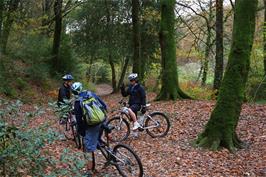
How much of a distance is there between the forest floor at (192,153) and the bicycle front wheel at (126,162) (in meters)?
0.39

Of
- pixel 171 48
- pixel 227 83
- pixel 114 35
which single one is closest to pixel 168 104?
pixel 171 48

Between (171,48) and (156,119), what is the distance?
6192 millimetres

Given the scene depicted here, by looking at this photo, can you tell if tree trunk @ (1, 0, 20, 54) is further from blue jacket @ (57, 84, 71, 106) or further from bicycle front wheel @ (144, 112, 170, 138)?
bicycle front wheel @ (144, 112, 170, 138)

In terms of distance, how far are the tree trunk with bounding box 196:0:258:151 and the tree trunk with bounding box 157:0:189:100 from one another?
6.50m

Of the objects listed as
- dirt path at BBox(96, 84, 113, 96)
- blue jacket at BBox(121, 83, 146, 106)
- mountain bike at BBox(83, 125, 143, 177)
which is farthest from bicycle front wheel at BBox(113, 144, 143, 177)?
dirt path at BBox(96, 84, 113, 96)

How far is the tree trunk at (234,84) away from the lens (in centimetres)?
960

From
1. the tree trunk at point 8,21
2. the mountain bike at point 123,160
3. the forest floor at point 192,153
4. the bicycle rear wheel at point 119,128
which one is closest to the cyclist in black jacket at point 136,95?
the bicycle rear wheel at point 119,128

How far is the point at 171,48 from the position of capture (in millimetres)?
16719

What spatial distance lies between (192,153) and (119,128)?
8.09ft

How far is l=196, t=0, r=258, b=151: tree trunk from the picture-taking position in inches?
378

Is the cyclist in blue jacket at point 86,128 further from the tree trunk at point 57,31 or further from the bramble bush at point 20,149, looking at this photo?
the tree trunk at point 57,31

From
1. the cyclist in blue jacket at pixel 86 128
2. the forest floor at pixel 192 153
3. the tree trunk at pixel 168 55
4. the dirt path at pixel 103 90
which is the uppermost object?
the tree trunk at pixel 168 55

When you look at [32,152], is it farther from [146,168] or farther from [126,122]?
[126,122]

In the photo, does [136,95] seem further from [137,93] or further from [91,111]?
[91,111]
